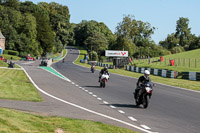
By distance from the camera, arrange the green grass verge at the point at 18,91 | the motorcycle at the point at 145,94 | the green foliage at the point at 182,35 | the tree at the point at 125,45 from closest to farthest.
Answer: the motorcycle at the point at 145,94, the green grass verge at the point at 18,91, the tree at the point at 125,45, the green foliage at the point at 182,35

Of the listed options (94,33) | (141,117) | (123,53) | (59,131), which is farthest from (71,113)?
(94,33)

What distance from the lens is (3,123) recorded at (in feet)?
24.9

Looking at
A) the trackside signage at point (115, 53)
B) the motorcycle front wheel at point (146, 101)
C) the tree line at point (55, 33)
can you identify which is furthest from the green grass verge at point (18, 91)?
the tree line at point (55, 33)

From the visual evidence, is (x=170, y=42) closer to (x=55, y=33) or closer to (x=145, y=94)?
(x=55, y=33)

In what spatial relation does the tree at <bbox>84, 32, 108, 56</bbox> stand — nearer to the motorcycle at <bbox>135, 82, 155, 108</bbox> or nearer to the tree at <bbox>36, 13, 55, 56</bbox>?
the tree at <bbox>36, 13, 55, 56</bbox>

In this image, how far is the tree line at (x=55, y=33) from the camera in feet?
379

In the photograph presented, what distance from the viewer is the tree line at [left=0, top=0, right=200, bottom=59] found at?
115562 mm

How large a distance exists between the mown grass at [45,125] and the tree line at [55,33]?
79.1 metres

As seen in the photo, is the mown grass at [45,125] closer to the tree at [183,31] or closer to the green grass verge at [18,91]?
the green grass verge at [18,91]

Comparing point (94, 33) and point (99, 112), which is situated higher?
point (94, 33)

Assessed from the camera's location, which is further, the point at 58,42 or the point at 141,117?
the point at 58,42

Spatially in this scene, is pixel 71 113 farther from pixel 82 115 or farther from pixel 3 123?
pixel 3 123

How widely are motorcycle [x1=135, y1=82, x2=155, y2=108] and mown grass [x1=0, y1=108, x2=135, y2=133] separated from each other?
4.75 meters

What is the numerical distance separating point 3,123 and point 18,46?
110 metres
